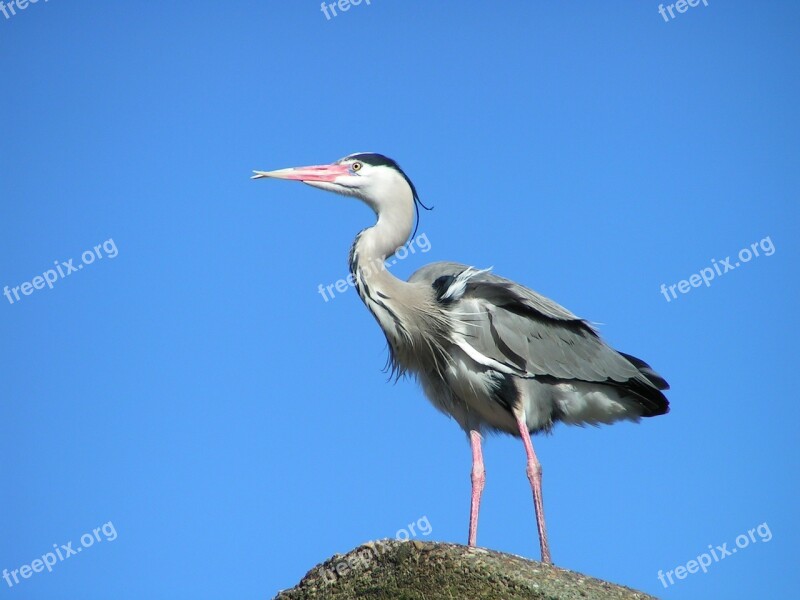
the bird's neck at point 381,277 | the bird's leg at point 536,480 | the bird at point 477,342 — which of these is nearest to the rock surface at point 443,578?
the bird's leg at point 536,480

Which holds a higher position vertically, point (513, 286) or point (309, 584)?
point (513, 286)

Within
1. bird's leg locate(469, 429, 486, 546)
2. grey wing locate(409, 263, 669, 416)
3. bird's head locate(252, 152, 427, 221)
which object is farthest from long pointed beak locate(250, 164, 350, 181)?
bird's leg locate(469, 429, 486, 546)

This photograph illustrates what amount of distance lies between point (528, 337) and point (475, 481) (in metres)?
1.37

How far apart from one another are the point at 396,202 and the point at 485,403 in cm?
195

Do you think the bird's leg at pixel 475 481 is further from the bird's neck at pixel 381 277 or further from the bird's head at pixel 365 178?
the bird's head at pixel 365 178

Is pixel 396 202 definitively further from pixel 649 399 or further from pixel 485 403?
pixel 649 399

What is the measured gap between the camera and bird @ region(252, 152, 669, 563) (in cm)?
964

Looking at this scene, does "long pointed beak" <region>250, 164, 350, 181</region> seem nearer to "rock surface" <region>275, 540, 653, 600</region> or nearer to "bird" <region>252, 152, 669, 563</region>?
"bird" <region>252, 152, 669, 563</region>

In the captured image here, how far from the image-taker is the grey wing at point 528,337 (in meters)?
9.69

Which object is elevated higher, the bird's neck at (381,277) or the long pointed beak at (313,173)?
the long pointed beak at (313,173)

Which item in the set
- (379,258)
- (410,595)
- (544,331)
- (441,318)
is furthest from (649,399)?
(410,595)

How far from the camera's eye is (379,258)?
32.0 feet

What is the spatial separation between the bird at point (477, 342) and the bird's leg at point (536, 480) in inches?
0.4

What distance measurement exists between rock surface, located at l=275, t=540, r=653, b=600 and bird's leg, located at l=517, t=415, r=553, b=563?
1406 mm
